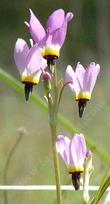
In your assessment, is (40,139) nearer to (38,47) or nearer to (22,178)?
(22,178)

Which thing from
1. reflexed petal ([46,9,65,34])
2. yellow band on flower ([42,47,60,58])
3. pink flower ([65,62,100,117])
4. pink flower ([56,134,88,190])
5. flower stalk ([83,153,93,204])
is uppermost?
reflexed petal ([46,9,65,34])

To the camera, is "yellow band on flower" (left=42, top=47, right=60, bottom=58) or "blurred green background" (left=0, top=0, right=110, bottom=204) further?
"blurred green background" (left=0, top=0, right=110, bottom=204)

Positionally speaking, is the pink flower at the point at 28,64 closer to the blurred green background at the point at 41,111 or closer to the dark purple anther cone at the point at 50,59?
the dark purple anther cone at the point at 50,59

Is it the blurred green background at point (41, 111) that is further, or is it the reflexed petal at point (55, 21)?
the blurred green background at point (41, 111)

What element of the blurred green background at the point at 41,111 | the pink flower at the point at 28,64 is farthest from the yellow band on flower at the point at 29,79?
the blurred green background at the point at 41,111

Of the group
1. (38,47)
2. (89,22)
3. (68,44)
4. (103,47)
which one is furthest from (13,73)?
(38,47)

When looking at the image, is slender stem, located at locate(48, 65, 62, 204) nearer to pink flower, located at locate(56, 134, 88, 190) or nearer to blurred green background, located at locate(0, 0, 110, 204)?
pink flower, located at locate(56, 134, 88, 190)

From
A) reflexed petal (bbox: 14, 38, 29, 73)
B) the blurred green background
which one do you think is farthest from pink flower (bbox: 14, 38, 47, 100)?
the blurred green background
